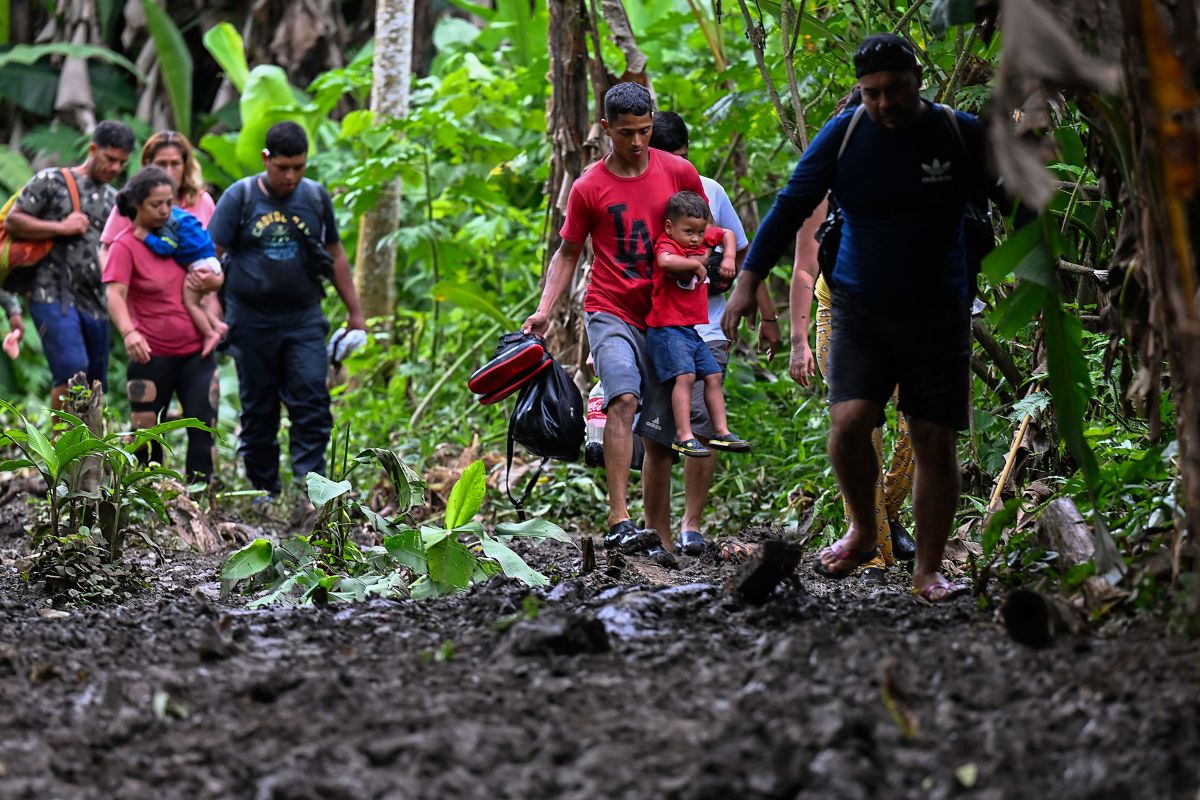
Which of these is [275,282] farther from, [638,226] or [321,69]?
[321,69]

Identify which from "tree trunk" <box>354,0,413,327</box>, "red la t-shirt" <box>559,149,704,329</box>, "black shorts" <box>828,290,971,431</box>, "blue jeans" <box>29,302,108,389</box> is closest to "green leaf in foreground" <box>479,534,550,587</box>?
"black shorts" <box>828,290,971,431</box>

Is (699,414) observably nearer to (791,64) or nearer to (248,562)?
(791,64)

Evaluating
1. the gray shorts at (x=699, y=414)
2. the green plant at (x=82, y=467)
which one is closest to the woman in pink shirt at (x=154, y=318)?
the green plant at (x=82, y=467)

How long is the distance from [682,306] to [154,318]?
3573 millimetres

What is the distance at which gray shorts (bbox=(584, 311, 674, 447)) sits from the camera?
5898 millimetres

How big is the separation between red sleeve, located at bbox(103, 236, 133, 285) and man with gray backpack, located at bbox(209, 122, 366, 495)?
52cm

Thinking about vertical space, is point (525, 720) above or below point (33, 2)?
below

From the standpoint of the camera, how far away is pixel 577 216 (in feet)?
19.7

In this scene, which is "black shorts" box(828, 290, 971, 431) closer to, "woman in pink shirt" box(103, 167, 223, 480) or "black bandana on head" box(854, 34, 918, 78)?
"black bandana on head" box(854, 34, 918, 78)

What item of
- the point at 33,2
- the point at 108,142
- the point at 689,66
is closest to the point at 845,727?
the point at 108,142

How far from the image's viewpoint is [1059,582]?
3908 mm

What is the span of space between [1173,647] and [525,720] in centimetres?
142

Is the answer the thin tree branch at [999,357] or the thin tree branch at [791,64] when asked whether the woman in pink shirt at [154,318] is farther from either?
the thin tree branch at [999,357]

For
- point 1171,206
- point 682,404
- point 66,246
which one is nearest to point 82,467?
point 682,404
